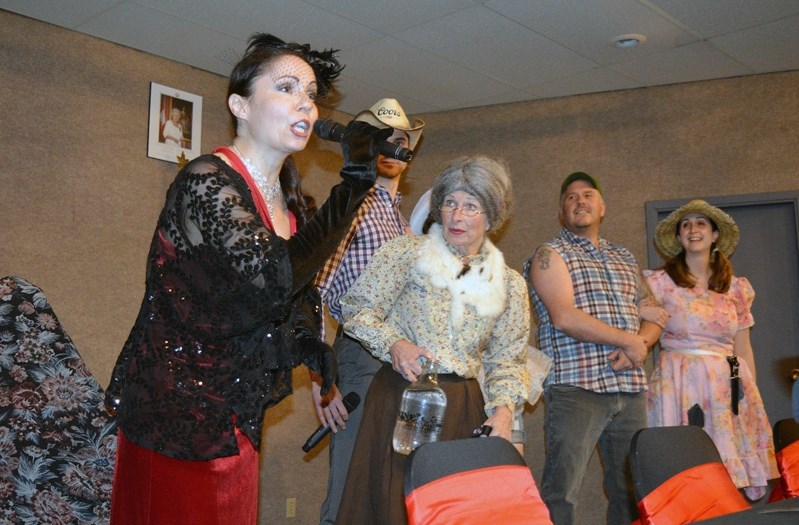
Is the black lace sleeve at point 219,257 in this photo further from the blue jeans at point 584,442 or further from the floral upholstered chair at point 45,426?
the blue jeans at point 584,442

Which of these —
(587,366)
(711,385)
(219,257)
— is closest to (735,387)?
(711,385)

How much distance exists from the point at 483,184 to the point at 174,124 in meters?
2.38

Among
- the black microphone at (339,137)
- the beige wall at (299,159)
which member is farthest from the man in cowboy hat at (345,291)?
the beige wall at (299,159)

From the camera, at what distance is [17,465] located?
199cm

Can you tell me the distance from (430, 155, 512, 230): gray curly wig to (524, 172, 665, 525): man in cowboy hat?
824mm

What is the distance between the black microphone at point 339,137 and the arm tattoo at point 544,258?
1938mm

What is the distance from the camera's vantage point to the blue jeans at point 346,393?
9.23 ft

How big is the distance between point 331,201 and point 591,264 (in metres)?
2.26

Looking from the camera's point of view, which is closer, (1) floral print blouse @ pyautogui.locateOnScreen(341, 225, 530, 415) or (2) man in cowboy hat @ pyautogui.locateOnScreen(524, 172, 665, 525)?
(1) floral print blouse @ pyautogui.locateOnScreen(341, 225, 530, 415)

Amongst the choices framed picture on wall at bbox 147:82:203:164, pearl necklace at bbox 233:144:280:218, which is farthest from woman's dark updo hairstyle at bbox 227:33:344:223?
framed picture on wall at bbox 147:82:203:164

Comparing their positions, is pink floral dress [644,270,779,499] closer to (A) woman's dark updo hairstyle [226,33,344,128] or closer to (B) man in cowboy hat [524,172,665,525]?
(B) man in cowboy hat [524,172,665,525]

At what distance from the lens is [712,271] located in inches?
160

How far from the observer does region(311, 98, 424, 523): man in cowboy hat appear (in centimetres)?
284

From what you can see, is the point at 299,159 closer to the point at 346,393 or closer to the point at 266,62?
the point at 346,393
